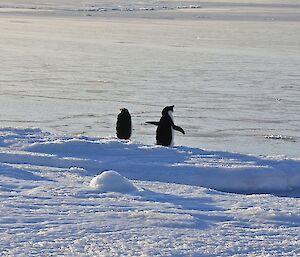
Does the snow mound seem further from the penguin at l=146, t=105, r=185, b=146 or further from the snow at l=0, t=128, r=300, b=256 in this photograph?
the penguin at l=146, t=105, r=185, b=146

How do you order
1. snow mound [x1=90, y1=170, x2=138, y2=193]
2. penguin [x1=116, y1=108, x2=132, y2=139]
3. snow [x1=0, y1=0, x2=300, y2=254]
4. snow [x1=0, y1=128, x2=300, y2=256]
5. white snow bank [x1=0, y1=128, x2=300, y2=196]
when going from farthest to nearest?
penguin [x1=116, y1=108, x2=132, y2=139]
white snow bank [x1=0, y1=128, x2=300, y2=196]
snow mound [x1=90, y1=170, x2=138, y2=193]
snow [x1=0, y1=0, x2=300, y2=254]
snow [x1=0, y1=128, x2=300, y2=256]

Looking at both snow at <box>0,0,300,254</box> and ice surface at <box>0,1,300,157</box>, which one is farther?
ice surface at <box>0,1,300,157</box>

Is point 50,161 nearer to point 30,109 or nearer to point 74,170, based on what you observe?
point 74,170

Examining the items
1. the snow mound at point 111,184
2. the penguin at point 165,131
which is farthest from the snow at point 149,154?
the penguin at point 165,131

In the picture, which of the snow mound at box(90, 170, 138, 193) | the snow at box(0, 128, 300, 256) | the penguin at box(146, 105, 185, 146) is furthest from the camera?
the penguin at box(146, 105, 185, 146)

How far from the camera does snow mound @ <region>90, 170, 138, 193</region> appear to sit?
15.6 ft

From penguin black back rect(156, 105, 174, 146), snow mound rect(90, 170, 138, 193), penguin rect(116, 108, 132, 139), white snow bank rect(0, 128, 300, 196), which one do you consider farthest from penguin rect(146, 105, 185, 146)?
snow mound rect(90, 170, 138, 193)

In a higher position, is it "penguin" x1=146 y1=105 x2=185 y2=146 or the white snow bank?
"penguin" x1=146 y1=105 x2=185 y2=146

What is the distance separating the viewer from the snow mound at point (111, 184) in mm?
4766

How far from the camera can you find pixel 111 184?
4785mm

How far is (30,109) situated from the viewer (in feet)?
36.0

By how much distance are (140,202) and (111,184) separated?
1.47ft

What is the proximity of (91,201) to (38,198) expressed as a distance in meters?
0.33

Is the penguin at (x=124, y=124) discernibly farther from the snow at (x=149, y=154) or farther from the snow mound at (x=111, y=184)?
the snow mound at (x=111, y=184)
